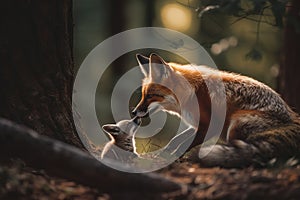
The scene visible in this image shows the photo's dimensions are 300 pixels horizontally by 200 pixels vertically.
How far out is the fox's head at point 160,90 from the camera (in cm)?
945

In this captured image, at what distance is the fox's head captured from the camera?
945 cm

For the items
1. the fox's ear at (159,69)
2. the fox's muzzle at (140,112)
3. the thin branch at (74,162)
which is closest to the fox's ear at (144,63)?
the fox's ear at (159,69)

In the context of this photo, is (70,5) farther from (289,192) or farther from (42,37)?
(289,192)

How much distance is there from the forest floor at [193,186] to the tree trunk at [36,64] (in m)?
1.21

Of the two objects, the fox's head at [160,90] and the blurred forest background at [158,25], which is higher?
the fox's head at [160,90]

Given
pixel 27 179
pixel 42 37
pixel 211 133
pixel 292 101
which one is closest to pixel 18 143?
pixel 27 179

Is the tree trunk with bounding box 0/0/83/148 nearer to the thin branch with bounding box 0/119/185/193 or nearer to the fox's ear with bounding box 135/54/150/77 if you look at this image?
the fox's ear with bounding box 135/54/150/77

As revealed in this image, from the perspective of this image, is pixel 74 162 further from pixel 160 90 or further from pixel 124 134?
pixel 160 90

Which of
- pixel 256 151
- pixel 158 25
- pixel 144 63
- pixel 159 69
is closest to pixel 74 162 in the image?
pixel 256 151

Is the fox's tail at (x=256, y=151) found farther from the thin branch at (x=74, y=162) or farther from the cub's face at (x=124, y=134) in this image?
the thin branch at (x=74, y=162)

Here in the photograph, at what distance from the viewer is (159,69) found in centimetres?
951

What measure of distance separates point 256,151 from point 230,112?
142cm

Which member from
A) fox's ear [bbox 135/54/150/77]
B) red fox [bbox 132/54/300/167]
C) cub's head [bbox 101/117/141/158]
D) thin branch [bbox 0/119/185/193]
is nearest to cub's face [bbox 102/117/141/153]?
cub's head [bbox 101/117/141/158]

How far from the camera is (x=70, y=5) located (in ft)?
27.8
